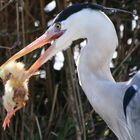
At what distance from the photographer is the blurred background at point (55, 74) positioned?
14.1 feet

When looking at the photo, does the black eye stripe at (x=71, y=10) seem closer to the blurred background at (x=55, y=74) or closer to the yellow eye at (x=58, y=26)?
the yellow eye at (x=58, y=26)

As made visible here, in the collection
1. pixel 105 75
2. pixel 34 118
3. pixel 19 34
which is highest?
pixel 19 34

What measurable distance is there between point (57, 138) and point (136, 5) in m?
1.10

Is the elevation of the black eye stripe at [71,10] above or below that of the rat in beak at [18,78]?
above

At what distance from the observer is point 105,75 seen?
328 centimetres

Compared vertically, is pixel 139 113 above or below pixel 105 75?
below

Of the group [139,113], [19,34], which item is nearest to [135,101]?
[139,113]

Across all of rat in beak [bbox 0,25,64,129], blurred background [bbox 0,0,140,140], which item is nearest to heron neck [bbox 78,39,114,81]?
rat in beak [bbox 0,25,64,129]

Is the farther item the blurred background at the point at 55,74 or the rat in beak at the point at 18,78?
the blurred background at the point at 55,74

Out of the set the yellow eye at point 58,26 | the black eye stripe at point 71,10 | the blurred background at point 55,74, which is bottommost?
the blurred background at point 55,74

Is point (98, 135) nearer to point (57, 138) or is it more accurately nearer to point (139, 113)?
point (57, 138)

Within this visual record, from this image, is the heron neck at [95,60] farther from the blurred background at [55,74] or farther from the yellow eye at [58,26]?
the blurred background at [55,74]

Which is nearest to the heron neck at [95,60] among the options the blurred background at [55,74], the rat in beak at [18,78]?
the rat in beak at [18,78]

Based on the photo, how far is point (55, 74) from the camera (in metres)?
4.68
